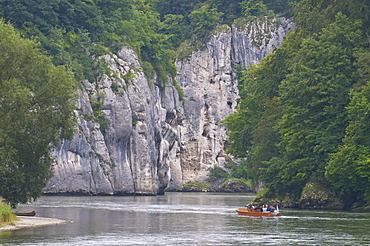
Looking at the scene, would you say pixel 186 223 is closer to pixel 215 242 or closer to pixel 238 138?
pixel 215 242

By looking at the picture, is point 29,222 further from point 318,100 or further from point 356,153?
point 318,100

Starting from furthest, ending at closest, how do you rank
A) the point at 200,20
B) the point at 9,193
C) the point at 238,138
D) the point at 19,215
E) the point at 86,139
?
the point at 200,20
the point at 86,139
the point at 238,138
the point at 19,215
the point at 9,193

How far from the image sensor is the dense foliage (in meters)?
58.3

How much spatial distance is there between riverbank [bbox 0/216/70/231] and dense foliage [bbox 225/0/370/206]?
23.6 metres

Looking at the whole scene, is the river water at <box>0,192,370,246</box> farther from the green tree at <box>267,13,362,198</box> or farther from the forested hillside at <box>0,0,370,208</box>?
the green tree at <box>267,13,362,198</box>

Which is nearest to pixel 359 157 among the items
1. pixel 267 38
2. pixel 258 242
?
pixel 258 242

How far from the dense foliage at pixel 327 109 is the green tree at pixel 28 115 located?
23.5 meters

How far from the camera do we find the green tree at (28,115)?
45.8m

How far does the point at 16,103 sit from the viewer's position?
45.2m

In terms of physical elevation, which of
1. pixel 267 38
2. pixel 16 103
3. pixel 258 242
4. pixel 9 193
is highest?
pixel 267 38

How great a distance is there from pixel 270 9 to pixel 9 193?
12393 cm

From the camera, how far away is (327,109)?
63500 mm

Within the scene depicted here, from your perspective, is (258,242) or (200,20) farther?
(200,20)

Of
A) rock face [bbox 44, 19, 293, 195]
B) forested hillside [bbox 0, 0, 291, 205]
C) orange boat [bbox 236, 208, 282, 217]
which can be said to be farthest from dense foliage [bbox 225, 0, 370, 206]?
forested hillside [bbox 0, 0, 291, 205]
